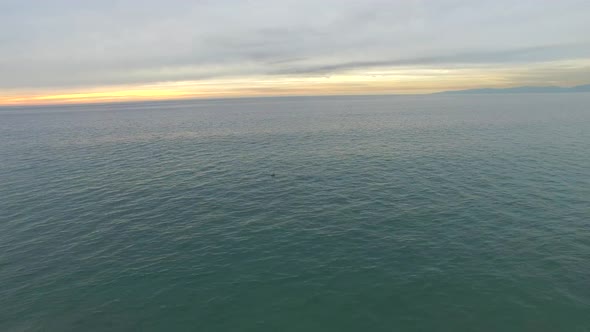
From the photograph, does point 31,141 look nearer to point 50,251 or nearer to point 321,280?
point 50,251

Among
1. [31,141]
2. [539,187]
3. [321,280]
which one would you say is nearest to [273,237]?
[321,280]

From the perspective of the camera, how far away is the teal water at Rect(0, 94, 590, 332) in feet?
97.0

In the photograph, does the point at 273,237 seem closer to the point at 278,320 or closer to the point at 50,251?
the point at 278,320

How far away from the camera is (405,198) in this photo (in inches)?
2197

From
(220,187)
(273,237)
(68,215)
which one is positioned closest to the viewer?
(273,237)

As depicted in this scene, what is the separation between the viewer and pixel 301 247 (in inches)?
1622

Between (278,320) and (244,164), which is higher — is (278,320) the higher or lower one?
the lower one

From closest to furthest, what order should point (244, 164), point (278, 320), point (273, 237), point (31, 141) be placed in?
point (278, 320), point (273, 237), point (244, 164), point (31, 141)

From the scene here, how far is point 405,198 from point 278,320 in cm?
3497

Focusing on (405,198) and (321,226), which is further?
(405,198)

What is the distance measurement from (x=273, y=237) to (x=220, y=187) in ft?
82.5

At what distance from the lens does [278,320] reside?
95.1ft

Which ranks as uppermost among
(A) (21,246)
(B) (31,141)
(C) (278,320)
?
(B) (31,141)

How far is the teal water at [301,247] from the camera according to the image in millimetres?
29578
